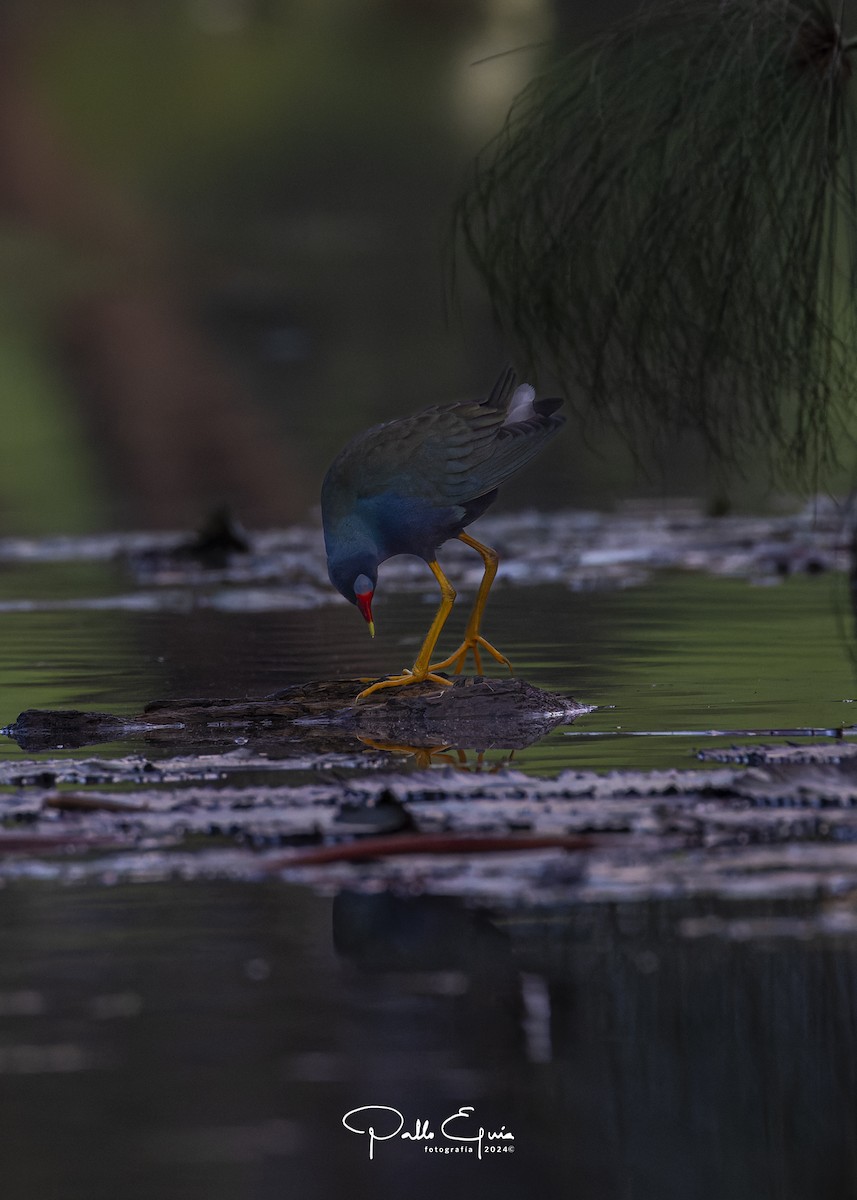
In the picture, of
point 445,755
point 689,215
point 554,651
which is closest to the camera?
point 445,755

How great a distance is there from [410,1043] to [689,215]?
9.99 feet

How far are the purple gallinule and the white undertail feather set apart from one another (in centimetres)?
12

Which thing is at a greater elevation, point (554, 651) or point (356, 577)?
point (356, 577)

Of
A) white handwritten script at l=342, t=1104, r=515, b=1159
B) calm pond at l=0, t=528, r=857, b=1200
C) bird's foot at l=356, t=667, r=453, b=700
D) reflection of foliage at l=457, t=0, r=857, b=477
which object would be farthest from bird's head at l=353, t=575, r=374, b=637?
white handwritten script at l=342, t=1104, r=515, b=1159

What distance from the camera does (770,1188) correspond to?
7.46 ft

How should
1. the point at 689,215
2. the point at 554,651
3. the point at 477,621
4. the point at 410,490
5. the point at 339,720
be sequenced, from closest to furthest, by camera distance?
the point at 339,720 → the point at 410,490 → the point at 689,215 → the point at 477,621 → the point at 554,651

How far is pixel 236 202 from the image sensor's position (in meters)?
23.0

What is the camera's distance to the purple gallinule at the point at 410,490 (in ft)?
16.5

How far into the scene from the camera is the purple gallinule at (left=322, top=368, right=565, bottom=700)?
16.5ft

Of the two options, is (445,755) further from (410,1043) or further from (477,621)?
(410,1043)

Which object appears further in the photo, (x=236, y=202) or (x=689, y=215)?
(x=236, y=202)

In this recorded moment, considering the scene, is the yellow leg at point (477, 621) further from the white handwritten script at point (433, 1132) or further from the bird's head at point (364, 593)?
the white handwritten script at point (433, 1132)

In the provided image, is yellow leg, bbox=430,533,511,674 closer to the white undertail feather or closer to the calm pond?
the white undertail feather

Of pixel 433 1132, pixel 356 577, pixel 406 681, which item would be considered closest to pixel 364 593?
pixel 356 577
